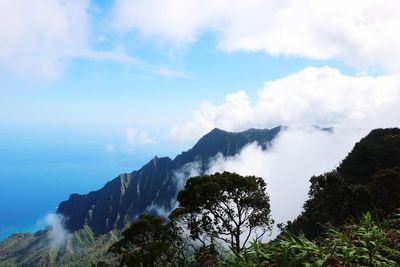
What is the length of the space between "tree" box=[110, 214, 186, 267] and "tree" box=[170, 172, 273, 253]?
7.30 metres

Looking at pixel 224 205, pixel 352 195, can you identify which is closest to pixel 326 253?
pixel 224 205

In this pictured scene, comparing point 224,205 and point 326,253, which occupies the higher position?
point 224,205

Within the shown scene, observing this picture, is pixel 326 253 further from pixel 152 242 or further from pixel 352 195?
pixel 152 242

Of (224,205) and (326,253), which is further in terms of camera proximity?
(224,205)

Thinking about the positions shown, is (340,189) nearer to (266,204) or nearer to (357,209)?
(357,209)

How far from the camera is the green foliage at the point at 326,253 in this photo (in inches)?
247

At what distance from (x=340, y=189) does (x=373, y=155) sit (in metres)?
19.5

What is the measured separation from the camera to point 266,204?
36.1 meters

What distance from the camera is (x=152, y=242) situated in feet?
141

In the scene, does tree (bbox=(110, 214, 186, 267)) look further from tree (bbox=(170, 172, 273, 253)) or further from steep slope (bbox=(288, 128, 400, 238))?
steep slope (bbox=(288, 128, 400, 238))

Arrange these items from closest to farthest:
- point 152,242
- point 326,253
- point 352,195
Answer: point 326,253 → point 352,195 → point 152,242

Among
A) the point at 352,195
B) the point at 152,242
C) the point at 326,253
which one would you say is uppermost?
the point at 326,253

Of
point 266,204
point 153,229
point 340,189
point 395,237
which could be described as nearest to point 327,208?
point 340,189

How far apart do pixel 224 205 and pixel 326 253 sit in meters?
29.4
